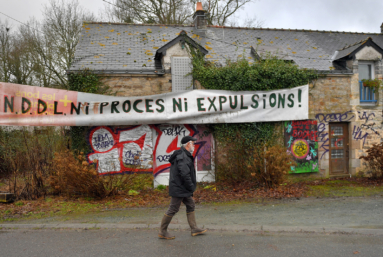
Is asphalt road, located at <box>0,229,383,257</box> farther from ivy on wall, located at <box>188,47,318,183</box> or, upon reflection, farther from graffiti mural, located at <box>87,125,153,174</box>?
ivy on wall, located at <box>188,47,318,183</box>

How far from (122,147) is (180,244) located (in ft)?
16.8

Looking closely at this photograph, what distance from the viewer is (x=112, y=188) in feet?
26.4

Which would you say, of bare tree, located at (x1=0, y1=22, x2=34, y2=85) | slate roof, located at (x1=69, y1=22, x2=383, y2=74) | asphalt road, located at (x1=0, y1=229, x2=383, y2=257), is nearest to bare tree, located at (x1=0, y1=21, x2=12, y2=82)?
bare tree, located at (x1=0, y1=22, x2=34, y2=85)

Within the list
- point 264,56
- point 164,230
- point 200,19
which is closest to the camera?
point 164,230

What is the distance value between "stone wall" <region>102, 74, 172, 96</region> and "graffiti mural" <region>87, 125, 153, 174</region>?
1146 mm

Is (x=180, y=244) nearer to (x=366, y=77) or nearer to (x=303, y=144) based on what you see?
(x=303, y=144)

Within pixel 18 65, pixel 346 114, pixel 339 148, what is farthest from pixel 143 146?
pixel 18 65

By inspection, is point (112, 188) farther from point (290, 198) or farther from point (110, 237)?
point (290, 198)

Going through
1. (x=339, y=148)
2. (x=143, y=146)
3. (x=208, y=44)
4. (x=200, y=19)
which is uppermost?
(x=200, y=19)

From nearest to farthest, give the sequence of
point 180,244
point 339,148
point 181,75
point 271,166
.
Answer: point 180,244, point 271,166, point 181,75, point 339,148

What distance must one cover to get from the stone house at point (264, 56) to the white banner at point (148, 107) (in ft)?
1.71

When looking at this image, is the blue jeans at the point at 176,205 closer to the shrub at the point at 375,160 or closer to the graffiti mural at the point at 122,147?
the graffiti mural at the point at 122,147

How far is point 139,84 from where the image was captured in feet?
31.4

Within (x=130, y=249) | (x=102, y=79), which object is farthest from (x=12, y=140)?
(x=130, y=249)
